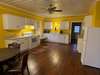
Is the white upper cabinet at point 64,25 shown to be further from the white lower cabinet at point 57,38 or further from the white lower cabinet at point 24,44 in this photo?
the white lower cabinet at point 24,44

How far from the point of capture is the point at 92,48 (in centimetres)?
365

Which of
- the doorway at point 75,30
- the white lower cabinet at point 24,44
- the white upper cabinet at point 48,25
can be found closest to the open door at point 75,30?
the doorway at point 75,30

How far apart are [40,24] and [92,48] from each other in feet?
19.8

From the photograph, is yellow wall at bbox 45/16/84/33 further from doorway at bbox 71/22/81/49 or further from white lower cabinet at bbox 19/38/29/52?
white lower cabinet at bbox 19/38/29/52

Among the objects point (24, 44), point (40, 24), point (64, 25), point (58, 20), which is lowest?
point (24, 44)

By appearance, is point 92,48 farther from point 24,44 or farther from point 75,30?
point 75,30

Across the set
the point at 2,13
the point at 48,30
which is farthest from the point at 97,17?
the point at 48,30

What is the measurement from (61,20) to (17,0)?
5.45m

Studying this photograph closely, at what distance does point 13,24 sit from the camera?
16.5 ft

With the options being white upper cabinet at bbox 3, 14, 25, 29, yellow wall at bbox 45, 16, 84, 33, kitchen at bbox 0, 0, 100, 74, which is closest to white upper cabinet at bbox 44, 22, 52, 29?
kitchen at bbox 0, 0, 100, 74

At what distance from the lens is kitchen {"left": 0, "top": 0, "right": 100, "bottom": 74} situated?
4.40 m

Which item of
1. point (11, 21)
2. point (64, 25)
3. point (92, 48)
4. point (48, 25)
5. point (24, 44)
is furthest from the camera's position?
point (48, 25)

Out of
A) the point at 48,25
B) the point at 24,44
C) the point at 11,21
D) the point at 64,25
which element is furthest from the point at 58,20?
the point at 11,21

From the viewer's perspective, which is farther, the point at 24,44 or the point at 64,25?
the point at 64,25
